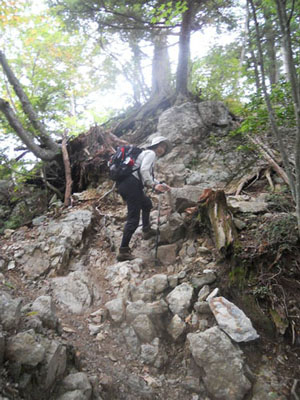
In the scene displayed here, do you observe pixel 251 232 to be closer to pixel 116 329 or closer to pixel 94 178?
pixel 116 329

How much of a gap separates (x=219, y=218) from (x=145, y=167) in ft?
5.58

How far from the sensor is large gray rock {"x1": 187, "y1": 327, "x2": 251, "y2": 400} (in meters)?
2.35

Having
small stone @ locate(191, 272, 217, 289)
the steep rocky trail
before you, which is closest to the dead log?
the steep rocky trail

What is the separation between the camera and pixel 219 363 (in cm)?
250

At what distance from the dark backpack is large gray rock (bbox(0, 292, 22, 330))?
8.97 ft

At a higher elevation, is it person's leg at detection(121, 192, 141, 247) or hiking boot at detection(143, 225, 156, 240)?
person's leg at detection(121, 192, 141, 247)

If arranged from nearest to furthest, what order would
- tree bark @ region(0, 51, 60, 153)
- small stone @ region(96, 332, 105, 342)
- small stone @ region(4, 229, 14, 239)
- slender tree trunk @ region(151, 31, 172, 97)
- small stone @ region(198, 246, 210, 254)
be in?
small stone @ region(96, 332, 105, 342)
small stone @ region(198, 246, 210, 254)
small stone @ region(4, 229, 14, 239)
tree bark @ region(0, 51, 60, 153)
slender tree trunk @ region(151, 31, 172, 97)

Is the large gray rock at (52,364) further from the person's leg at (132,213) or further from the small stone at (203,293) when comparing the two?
the person's leg at (132,213)

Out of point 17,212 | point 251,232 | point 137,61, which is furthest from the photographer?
point 137,61

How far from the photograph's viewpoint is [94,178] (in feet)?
27.2

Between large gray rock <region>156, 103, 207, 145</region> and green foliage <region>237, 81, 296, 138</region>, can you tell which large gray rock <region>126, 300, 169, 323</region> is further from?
large gray rock <region>156, 103, 207, 145</region>

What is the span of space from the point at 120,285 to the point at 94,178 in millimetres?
4935

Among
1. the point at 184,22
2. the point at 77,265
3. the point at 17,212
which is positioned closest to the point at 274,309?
the point at 77,265

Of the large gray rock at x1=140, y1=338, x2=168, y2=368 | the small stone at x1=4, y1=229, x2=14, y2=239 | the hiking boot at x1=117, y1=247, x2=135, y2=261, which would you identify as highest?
the small stone at x1=4, y1=229, x2=14, y2=239
